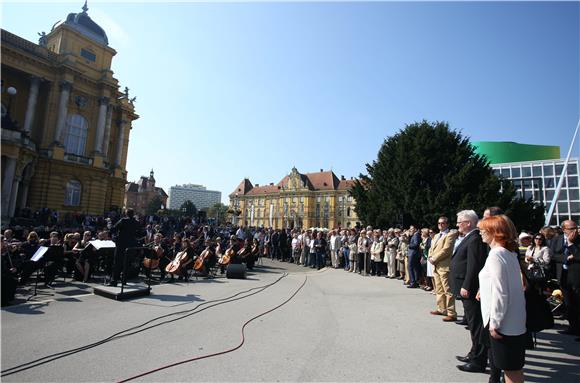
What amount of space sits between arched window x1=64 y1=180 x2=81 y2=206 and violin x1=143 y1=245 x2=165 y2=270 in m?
26.1

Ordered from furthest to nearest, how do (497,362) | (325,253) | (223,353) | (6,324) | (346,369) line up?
(325,253), (6,324), (223,353), (346,369), (497,362)

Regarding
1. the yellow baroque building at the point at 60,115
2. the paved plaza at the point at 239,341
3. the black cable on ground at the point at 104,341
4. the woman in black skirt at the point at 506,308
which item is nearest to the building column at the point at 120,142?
the yellow baroque building at the point at 60,115

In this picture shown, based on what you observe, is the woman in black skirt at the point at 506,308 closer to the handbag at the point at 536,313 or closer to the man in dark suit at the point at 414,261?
the handbag at the point at 536,313

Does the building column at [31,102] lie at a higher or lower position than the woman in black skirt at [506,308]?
higher

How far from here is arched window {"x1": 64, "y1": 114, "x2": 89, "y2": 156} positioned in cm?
3255

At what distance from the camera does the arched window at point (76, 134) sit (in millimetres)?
32553

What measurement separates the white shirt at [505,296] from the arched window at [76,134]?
127ft

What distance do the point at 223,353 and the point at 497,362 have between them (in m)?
3.21

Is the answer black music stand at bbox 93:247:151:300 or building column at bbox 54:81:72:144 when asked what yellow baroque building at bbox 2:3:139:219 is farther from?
black music stand at bbox 93:247:151:300

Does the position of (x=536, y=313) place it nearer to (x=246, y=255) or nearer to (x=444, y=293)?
(x=444, y=293)

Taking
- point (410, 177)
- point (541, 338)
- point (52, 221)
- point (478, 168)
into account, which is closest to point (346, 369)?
point (541, 338)

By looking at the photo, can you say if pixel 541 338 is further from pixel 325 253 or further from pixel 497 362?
pixel 325 253

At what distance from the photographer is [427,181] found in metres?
24.4

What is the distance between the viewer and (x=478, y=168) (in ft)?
76.6
